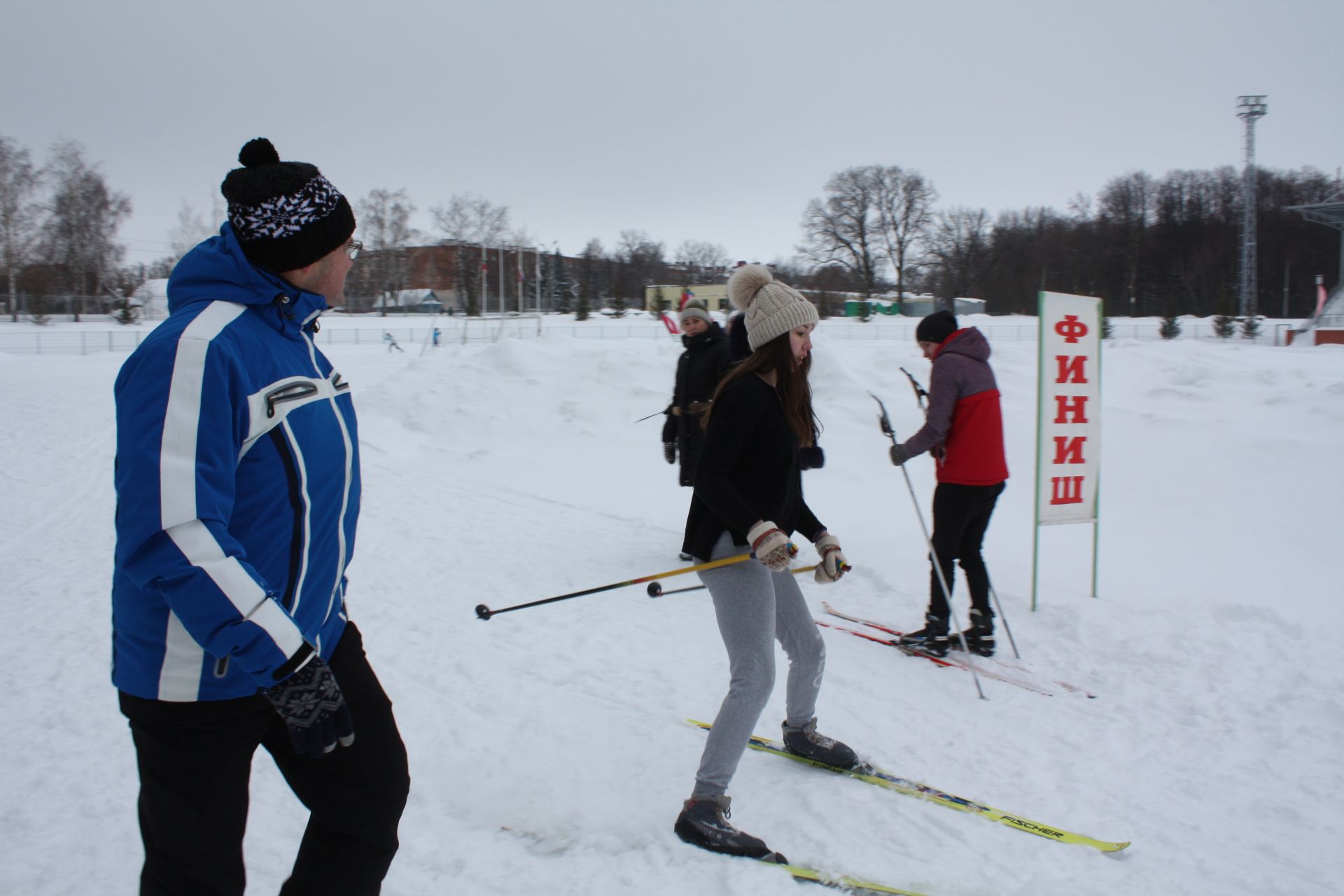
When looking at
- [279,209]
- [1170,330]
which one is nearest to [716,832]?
[279,209]

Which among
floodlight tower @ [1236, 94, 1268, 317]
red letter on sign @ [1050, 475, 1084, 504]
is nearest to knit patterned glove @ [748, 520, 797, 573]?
red letter on sign @ [1050, 475, 1084, 504]

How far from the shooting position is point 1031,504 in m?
8.85

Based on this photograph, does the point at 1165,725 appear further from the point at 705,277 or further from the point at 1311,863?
the point at 705,277

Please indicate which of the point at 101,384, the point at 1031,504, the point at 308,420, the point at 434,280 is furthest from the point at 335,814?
the point at 434,280

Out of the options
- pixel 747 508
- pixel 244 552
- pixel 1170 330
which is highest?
pixel 1170 330

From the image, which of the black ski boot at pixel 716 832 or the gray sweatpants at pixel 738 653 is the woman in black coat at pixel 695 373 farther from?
the black ski boot at pixel 716 832

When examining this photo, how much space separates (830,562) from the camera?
3166 millimetres

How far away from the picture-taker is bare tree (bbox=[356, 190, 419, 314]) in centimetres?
7019

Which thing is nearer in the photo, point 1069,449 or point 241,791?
point 241,791

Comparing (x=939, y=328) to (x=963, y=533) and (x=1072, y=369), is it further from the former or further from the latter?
(x=1072, y=369)

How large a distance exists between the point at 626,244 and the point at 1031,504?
80534 millimetres

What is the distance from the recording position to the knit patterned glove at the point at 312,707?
172cm

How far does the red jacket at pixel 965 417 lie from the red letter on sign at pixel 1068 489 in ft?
4.05

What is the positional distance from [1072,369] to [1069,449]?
0.57 meters
